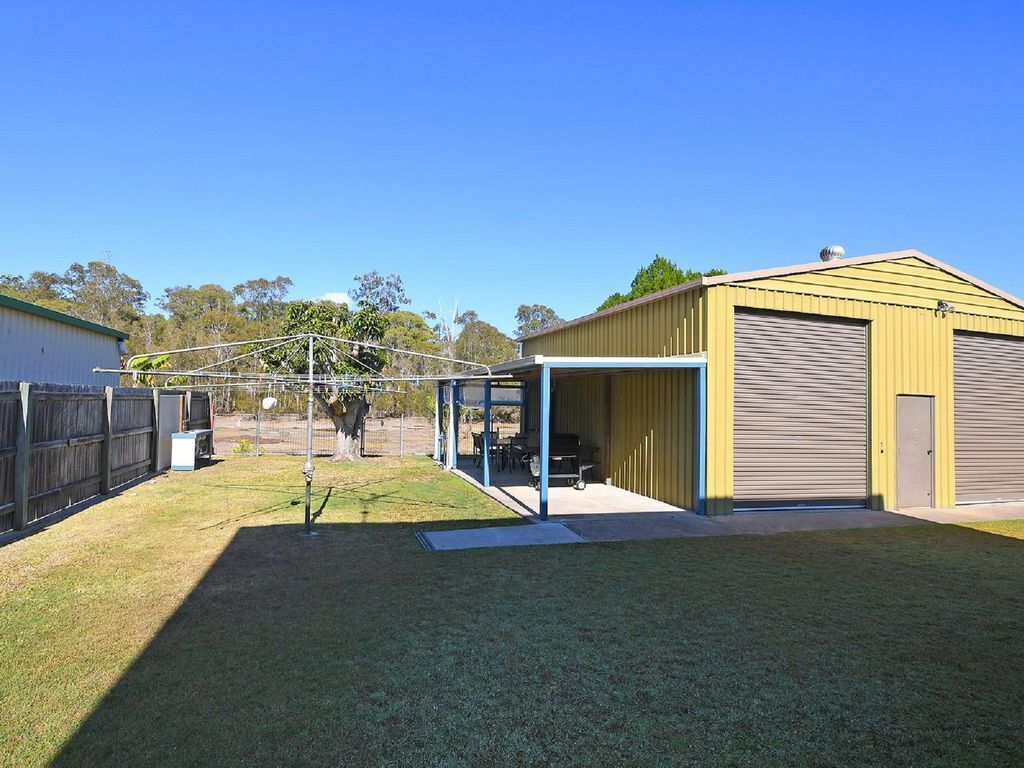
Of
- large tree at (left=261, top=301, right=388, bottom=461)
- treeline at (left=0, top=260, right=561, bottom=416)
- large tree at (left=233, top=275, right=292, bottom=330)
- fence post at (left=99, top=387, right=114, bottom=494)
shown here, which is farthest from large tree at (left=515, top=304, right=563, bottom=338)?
fence post at (left=99, top=387, right=114, bottom=494)

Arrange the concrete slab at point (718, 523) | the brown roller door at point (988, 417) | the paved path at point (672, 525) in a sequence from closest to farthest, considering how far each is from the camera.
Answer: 1. the paved path at point (672, 525)
2. the concrete slab at point (718, 523)
3. the brown roller door at point (988, 417)

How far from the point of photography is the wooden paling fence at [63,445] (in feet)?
23.4

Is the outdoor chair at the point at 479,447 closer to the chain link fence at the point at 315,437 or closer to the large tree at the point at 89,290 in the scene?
the chain link fence at the point at 315,437

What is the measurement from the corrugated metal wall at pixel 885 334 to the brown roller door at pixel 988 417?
0.28 metres

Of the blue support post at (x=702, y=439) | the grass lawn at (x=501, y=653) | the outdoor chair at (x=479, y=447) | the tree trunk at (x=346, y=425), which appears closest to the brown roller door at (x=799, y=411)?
the blue support post at (x=702, y=439)

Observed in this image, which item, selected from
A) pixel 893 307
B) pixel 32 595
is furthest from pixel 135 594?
pixel 893 307

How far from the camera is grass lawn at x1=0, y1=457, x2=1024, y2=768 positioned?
3018 millimetres

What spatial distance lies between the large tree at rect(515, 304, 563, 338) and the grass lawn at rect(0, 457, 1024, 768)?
52583 millimetres

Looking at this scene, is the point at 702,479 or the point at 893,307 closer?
the point at 702,479

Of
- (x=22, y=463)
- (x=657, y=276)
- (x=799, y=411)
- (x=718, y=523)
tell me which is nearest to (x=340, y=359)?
(x=22, y=463)

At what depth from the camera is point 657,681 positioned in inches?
147

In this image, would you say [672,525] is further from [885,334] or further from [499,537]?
[885,334]

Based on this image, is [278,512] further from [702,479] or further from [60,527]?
[702,479]

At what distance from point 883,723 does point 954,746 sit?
308 millimetres
